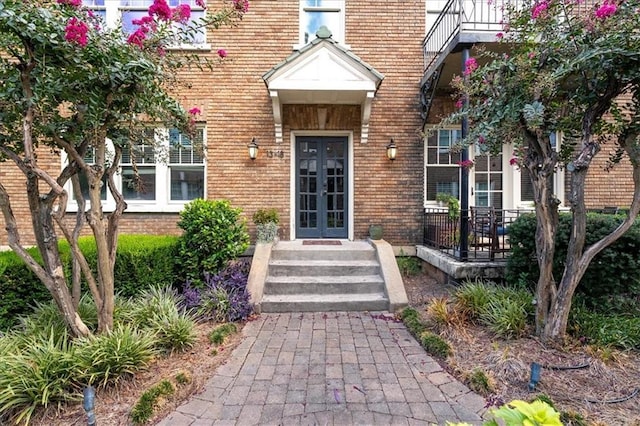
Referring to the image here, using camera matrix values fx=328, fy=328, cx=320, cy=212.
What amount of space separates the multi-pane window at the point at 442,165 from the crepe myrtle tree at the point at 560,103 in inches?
136

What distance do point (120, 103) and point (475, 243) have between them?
5.06 m

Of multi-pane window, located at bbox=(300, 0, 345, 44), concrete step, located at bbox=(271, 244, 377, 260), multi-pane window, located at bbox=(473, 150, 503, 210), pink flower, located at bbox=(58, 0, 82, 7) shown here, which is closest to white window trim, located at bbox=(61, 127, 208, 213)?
concrete step, located at bbox=(271, 244, 377, 260)

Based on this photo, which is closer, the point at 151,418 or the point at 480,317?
the point at 151,418

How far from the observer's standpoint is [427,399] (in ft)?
8.82

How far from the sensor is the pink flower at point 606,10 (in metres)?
2.87

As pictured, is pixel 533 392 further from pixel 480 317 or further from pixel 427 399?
pixel 480 317

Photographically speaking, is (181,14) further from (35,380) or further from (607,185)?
(607,185)

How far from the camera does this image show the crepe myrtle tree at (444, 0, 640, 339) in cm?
302

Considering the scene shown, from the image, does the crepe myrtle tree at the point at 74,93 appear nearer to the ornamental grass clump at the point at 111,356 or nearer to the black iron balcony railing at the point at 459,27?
the ornamental grass clump at the point at 111,356

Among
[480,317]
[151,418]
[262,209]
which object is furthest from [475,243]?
[151,418]

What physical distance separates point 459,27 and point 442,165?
9.37 ft

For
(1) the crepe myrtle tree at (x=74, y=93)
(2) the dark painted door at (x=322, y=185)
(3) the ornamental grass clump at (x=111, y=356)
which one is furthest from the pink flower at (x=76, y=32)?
(2) the dark painted door at (x=322, y=185)

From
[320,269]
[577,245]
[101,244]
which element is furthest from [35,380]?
[577,245]

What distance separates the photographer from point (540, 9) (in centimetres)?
328
